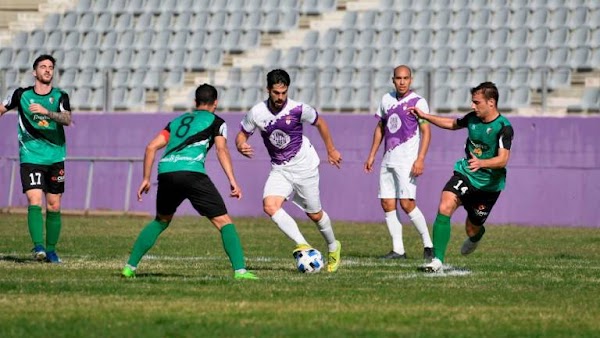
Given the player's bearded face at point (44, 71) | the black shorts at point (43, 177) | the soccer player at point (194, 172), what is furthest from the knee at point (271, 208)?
the player's bearded face at point (44, 71)

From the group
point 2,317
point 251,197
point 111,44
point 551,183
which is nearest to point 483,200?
point 2,317

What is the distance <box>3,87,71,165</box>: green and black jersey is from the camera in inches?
561

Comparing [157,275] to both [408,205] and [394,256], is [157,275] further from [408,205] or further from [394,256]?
[408,205]

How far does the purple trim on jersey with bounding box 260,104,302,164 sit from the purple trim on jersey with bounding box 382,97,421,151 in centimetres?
251

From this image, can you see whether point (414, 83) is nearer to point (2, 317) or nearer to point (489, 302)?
point (489, 302)

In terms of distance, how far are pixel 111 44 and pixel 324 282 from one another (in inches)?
712

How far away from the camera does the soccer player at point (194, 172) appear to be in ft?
38.5

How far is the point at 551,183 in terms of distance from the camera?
22750mm

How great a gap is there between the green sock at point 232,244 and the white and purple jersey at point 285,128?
5.74 ft

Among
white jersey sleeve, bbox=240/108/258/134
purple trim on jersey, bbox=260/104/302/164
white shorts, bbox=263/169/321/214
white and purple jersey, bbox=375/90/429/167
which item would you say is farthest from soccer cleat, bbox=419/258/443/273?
white and purple jersey, bbox=375/90/429/167

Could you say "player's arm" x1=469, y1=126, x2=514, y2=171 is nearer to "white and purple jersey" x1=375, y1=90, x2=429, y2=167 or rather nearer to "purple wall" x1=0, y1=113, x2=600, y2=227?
"white and purple jersey" x1=375, y1=90, x2=429, y2=167

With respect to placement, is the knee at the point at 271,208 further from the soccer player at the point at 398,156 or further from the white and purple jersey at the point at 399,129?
the white and purple jersey at the point at 399,129

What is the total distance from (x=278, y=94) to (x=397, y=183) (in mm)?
3417

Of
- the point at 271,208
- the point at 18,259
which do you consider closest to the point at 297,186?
the point at 271,208
